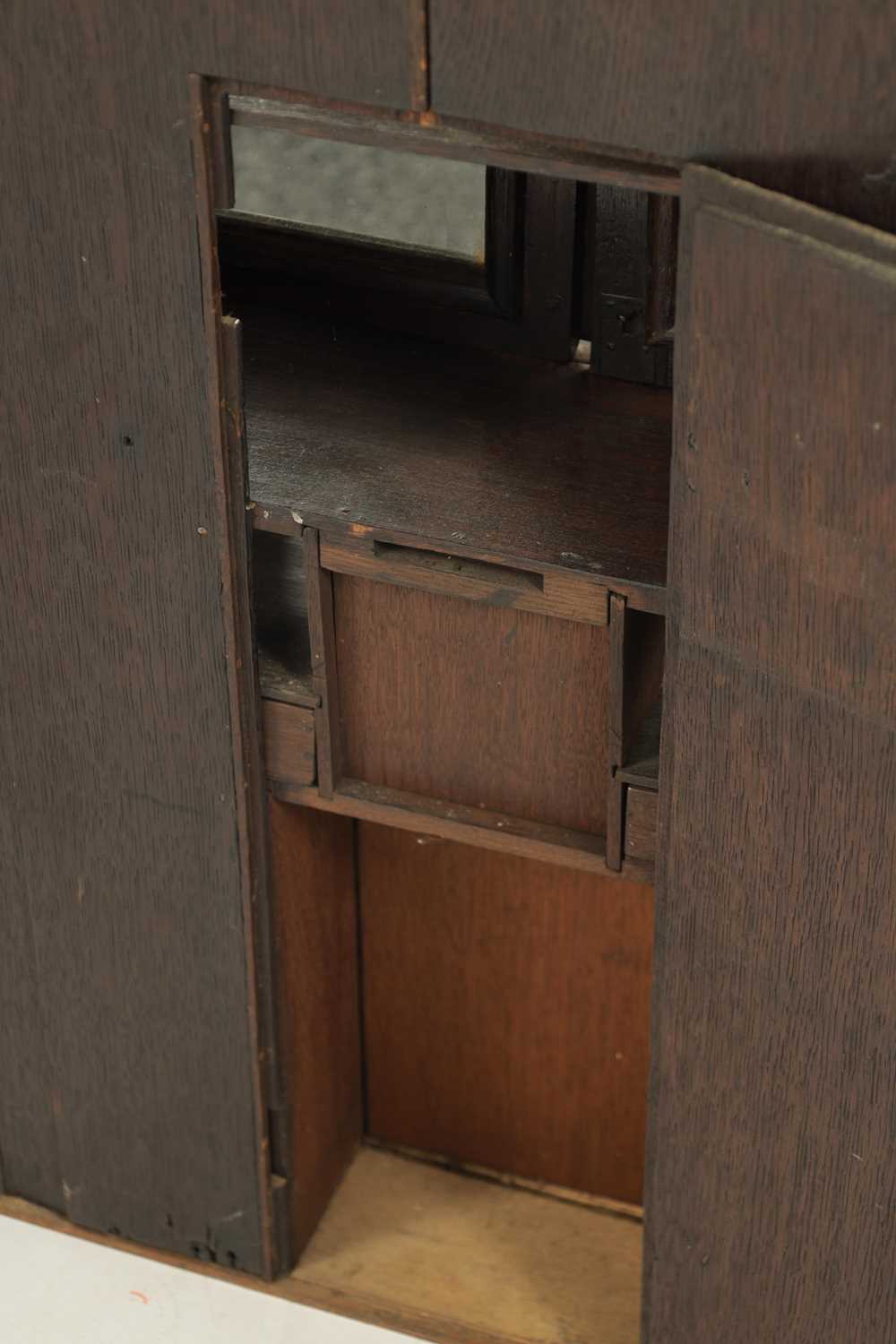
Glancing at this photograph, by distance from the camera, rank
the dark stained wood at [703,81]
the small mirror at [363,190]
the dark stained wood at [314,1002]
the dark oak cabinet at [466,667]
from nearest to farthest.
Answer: the dark stained wood at [703,81] → the dark oak cabinet at [466,667] → the small mirror at [363,190] → the dark stained wood at [314,1002]

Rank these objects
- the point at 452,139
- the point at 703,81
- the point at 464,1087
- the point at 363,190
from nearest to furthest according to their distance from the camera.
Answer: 1. the point at 703,81
2. the point at 452,139
3. the point at 363,190
4. the point at 464,1087

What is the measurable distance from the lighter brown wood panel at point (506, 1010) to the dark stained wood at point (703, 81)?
125 centimetres

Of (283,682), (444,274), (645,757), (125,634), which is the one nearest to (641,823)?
(645,757)

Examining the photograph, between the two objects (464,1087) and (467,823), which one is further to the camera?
(464,1087)

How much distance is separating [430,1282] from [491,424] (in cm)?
124

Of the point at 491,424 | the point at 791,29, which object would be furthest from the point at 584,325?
the point at 791,29

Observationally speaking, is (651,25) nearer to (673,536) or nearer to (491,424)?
(673,536)

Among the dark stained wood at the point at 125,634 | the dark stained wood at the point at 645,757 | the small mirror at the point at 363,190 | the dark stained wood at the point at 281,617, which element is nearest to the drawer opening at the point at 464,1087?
the dark stained wood at the point at 125,634

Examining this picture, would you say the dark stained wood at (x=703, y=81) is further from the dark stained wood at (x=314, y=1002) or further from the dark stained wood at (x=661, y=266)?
the dark stained wood at (x=314, y=1002)

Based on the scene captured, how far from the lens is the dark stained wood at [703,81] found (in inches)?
74.6

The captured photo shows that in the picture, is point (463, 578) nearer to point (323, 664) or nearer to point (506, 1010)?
point (323, 664)

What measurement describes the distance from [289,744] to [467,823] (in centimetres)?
23

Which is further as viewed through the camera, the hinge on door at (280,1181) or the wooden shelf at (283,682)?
the hinge on door at (280,1181)

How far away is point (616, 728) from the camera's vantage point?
7.91 ft
